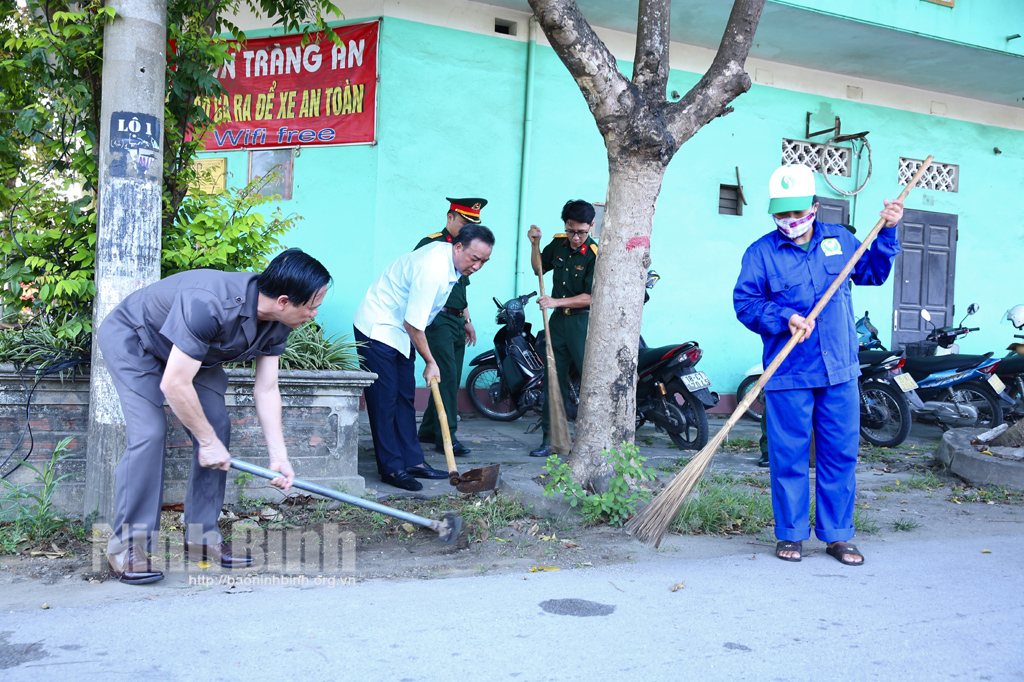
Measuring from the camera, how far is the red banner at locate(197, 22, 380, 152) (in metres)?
7.42

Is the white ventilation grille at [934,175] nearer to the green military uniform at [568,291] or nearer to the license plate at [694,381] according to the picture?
the license plate at [694,381]

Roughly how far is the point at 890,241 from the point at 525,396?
4.19m

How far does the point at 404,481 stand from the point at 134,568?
191cm

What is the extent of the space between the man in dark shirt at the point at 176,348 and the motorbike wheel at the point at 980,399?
6573 millimetres

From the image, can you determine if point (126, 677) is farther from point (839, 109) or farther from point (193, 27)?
point (839, 109)

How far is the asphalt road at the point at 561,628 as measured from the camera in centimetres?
250

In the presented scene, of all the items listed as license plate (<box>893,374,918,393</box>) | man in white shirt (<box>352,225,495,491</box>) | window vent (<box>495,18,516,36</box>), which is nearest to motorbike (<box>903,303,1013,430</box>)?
license plate (<box>893,374,918,393</box>)

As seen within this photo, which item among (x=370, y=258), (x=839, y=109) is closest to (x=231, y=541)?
(x=370, y=258)

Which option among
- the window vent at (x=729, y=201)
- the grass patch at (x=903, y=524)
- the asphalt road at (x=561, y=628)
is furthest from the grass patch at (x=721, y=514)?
the window vent at (x=729, y=201)

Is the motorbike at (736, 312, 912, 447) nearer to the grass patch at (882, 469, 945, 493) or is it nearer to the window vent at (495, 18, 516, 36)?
the grass patch at (882, 469, 945, 493)

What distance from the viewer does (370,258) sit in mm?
7395

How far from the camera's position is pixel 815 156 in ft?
30.8

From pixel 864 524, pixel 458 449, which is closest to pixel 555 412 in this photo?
pixel 458 449

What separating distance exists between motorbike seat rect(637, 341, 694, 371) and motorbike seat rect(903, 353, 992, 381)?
2548mm
